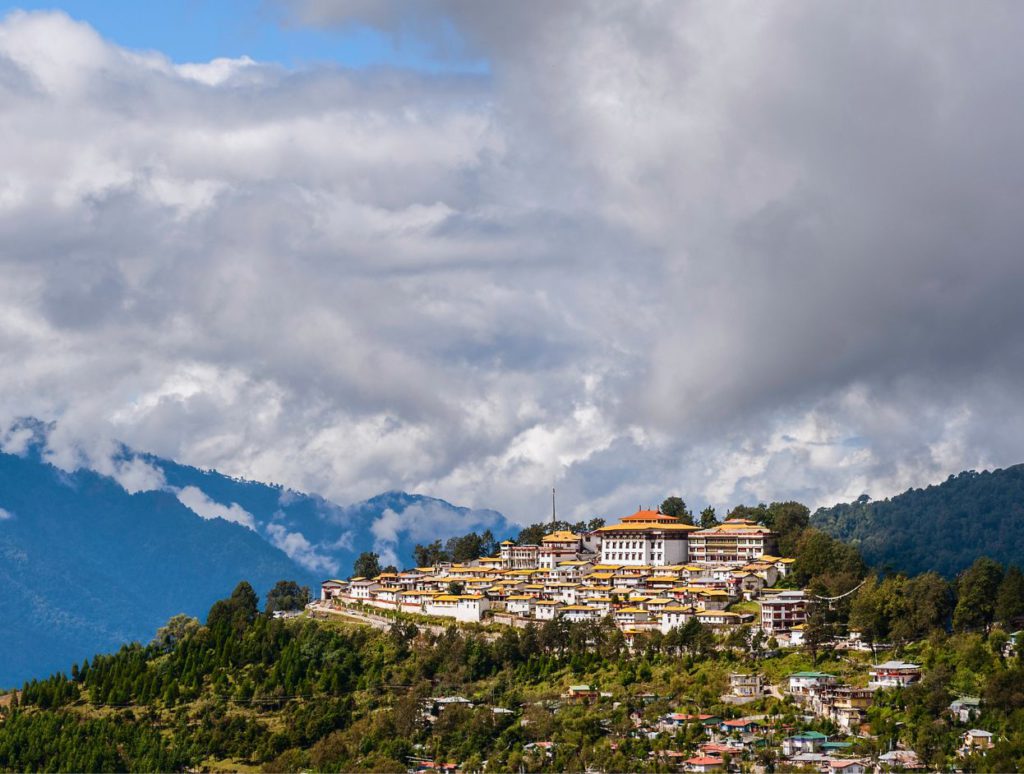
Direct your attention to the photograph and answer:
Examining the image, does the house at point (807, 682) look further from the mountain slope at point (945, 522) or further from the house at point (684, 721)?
the mountain slope at point (945, 522)

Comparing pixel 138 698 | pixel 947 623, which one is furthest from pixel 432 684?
pixel 947 623

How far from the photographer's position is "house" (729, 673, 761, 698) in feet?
254

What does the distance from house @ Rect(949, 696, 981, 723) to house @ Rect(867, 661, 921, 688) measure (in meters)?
3.44

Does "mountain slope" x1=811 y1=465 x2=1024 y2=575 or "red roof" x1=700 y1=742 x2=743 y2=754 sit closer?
"red roof" x1=700 y1=742 x2=743 y2=754

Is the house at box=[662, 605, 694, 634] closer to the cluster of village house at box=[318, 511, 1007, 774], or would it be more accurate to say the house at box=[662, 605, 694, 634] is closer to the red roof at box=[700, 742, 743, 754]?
the cluster of village house at box=[318, 511, 1007, 774]

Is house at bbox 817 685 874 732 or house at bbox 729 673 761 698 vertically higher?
house at bbox 729 673 761 698

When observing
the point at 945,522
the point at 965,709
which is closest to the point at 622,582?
the point at 965,709

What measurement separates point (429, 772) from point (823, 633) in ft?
67.5

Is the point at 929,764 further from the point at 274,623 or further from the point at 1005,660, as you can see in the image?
the point at 274,623

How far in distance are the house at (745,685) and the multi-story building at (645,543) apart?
23280mm

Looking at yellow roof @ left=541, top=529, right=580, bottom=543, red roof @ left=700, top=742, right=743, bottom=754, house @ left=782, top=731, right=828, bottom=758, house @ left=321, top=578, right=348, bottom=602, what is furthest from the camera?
house @ left=321, top=578, right=348, bottom=602

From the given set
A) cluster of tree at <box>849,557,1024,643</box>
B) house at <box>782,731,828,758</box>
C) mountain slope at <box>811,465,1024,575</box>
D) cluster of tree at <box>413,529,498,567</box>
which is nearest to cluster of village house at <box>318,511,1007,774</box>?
house at <box>782,731,828,758</box>

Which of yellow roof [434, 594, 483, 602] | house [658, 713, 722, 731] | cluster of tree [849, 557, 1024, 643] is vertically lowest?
house [658, 713, 722, 731]

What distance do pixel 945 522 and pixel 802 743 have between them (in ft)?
343
